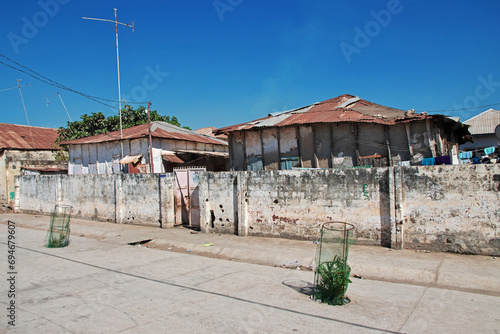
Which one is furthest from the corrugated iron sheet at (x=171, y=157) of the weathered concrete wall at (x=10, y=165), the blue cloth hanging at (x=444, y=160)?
the blue cloth hanging at (x=444, y=160)

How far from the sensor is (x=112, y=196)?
15211mm

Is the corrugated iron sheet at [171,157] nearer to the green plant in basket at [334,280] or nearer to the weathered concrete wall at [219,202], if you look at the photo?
the weathered concrete wall at [219,202]

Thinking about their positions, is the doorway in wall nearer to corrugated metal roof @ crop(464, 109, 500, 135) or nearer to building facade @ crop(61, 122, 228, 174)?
building facade @ crop(61, 122, 228, 174)

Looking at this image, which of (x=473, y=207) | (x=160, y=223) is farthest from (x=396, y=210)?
(x=160, y=223)

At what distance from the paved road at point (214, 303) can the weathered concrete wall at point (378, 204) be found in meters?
2.19

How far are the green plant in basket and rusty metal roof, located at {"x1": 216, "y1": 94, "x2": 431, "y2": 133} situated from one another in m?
8.00

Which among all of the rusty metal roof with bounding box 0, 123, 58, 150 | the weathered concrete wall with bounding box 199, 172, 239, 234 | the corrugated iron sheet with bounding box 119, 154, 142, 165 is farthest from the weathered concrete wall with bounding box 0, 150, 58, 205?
the weathered concrete wall with bounding box 199, 172, 239, 234

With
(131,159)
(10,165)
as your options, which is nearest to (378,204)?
(131,159)

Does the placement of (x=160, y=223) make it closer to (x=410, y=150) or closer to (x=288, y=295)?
(x=288, y=295)

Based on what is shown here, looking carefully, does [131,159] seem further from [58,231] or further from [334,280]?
[334,280]

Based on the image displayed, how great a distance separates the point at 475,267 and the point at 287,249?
4156 mm

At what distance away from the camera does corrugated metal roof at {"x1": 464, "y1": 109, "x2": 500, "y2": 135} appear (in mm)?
28328

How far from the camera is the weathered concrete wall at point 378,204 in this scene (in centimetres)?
754

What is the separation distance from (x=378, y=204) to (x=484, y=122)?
28.3 m
